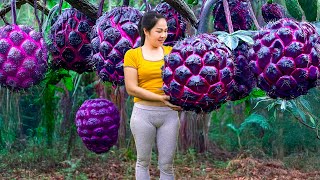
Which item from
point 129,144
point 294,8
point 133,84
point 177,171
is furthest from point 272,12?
point 129,144

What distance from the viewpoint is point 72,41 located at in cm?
90

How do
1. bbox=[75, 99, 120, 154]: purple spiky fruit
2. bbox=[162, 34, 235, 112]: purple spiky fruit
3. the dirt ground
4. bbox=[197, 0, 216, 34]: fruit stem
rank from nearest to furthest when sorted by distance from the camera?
1. bbox=[162, 34, 235, 112]: purple spiky fruit
2. bbox=[197, 0, 216, 34]: fruit stem
3. bbox=[75, 99, 120, 154]: purple spiky fruit
4. the dirt ground

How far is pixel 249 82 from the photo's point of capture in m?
0.76

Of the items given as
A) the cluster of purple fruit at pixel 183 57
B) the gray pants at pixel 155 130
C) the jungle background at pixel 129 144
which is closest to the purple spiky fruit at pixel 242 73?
the cluster of purple fruit at pixel 183 57

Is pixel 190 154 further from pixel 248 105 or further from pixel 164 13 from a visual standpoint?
pixel 164 13

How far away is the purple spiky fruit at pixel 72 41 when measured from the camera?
91 cm

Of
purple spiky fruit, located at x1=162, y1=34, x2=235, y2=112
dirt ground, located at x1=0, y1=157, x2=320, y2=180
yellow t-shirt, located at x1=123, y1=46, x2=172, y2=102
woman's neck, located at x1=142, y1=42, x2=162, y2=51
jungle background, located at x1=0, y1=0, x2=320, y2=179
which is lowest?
dirt ground, located at x1=0, y1=157, x2=320, y2=180

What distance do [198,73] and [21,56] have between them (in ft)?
0.95

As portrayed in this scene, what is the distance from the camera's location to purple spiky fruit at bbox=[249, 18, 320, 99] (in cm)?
64

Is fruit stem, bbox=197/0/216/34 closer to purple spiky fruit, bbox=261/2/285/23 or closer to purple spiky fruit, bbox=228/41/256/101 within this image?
purple spiky fruit, bbox=228/41/256/101

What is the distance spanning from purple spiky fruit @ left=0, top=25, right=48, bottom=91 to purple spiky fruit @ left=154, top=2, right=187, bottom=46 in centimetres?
20

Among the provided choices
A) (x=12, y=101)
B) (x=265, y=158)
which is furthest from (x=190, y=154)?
(x=12, y=101)

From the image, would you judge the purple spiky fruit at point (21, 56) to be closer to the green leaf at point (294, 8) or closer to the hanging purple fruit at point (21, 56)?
the hanging purple fruit at point (21, 56)

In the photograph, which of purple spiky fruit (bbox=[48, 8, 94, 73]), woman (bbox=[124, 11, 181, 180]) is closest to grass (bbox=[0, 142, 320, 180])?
woman (bbox=[124, 11, 181, 180])
